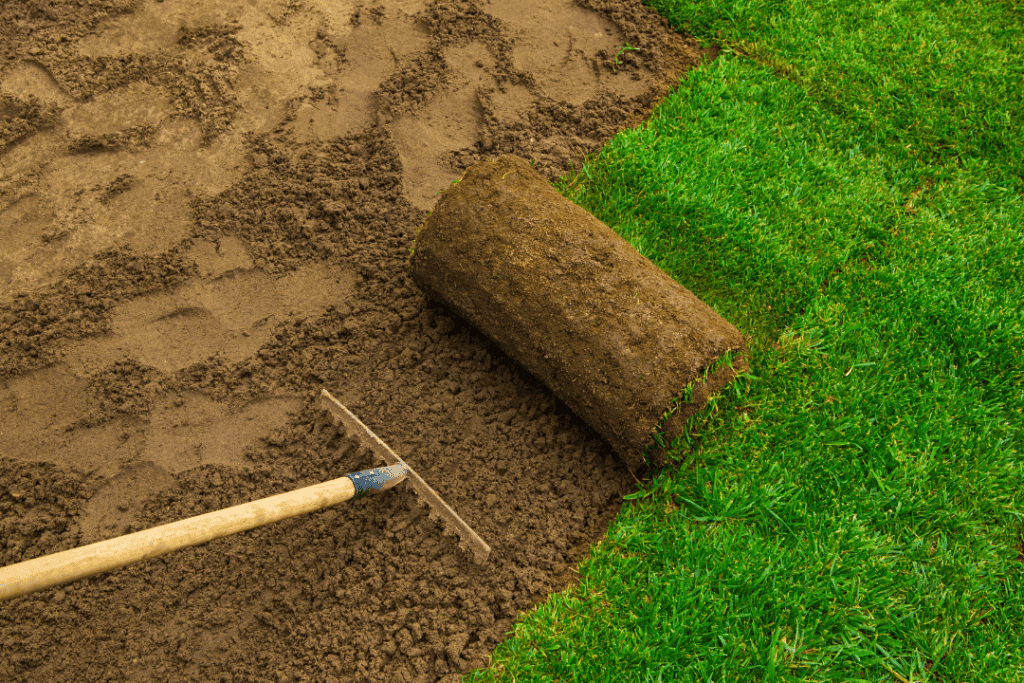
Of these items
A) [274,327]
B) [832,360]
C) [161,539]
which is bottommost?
[274,327]

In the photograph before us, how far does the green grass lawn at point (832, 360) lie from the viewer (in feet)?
6.98

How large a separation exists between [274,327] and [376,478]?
3.15 feet

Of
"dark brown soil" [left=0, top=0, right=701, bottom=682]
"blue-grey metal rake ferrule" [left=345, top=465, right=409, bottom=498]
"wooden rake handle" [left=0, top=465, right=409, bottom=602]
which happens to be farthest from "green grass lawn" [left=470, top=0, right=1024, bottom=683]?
"wooden rake handle" [left=0, top=465, right=409, bottom=602]

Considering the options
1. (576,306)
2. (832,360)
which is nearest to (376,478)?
(576,306)

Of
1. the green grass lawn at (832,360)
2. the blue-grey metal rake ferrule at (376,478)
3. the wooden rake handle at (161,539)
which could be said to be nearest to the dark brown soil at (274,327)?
the blue-grey metal rake ferrule at (376,478)

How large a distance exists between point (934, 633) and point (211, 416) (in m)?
2.73

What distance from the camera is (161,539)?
5.33 feet

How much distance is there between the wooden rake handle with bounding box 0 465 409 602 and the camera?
1.41 metres

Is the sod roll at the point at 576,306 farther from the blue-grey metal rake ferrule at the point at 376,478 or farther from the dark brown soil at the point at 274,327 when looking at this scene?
the blue-grey metal rake ferrule at the point at 376,478

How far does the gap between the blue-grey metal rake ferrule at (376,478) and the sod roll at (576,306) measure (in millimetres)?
615

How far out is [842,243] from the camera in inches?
114

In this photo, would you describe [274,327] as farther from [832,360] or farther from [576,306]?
[832,360]

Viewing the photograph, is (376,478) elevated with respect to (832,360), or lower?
lower

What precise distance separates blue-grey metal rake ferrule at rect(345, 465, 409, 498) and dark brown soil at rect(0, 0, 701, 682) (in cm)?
13
